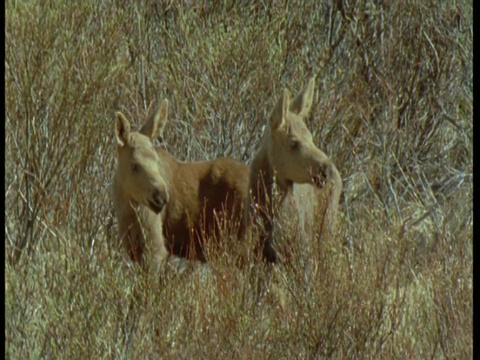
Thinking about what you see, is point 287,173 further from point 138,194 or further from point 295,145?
point 138,194

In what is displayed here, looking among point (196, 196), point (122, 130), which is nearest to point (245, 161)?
point (196, 196)

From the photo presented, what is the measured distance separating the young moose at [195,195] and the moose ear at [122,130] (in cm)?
11

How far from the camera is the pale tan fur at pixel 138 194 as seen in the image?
8141mm

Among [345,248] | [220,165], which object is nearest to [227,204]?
[220,165]

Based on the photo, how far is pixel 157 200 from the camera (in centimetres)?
819

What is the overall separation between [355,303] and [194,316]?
2.78ft

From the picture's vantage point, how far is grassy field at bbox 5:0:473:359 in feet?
25.2

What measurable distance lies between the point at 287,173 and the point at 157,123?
0.86 m

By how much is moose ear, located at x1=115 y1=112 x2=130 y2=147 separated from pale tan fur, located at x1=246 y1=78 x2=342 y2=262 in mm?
742

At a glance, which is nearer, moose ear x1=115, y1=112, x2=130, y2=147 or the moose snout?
the moose snout

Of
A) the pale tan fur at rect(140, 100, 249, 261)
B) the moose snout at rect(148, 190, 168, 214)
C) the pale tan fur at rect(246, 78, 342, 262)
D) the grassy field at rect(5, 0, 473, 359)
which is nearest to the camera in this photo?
the grassy field at rect(5, 0, 473, 359)

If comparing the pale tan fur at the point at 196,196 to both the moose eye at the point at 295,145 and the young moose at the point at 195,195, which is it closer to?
the young moose at the point at 195,195

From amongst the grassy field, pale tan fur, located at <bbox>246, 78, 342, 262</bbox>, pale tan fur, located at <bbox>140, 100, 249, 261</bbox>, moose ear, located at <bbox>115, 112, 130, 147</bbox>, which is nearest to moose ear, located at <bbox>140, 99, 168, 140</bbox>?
pale tan fur, located at <bbox>140, 100, 249, 261</bbox>

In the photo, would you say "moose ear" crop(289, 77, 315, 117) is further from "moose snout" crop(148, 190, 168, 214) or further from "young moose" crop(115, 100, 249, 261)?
"moose snout" crop(148, 190, 168, 214)
